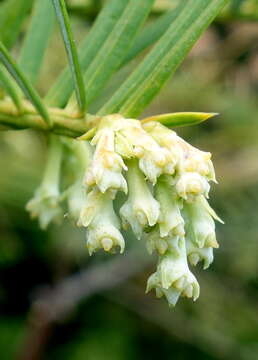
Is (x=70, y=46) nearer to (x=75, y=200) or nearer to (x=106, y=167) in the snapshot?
(x=106, y=167)

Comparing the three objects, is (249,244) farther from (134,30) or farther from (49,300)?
(134,30)

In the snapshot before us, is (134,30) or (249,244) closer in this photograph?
(134,30)

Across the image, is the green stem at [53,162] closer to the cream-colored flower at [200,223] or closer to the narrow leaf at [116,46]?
the narrow leaf at [116,46]

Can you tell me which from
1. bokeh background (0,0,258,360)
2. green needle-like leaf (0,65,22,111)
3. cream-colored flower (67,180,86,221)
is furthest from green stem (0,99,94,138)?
bokeh background (0,0,258,360)

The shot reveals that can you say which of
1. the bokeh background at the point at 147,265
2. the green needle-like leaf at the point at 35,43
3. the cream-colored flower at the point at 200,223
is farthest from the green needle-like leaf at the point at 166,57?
the bokeh background at the point at 147,265

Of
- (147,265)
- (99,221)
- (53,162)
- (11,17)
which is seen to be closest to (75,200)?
(53,162)

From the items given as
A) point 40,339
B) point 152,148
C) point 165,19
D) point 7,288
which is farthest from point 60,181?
point 7,288
